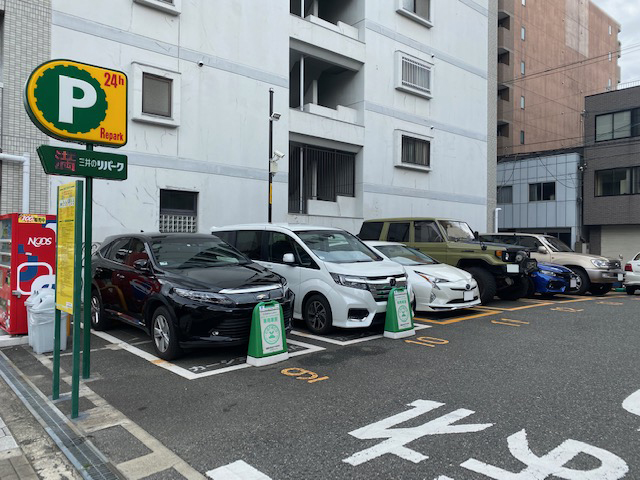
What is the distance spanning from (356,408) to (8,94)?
10.5 m

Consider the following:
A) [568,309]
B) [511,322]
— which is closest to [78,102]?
[511,322]

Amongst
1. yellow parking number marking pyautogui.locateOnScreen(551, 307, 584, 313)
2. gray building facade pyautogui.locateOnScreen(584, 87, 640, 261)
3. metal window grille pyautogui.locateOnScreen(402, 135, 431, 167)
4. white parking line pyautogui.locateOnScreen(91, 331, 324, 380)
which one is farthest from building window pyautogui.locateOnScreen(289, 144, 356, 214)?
gray building facade pyautogui.locateOnScreen(584, 87, 640, 261)

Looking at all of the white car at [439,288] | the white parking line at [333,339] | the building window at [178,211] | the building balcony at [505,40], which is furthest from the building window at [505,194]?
the white parking line at [333,339]

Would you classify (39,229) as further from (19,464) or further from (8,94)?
(8,94)

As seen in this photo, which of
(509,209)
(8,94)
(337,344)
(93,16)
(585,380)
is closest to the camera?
(585,380)

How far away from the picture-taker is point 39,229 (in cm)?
706

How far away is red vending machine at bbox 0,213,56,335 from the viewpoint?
22.6 feet

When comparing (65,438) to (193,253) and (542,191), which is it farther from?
(542,191)

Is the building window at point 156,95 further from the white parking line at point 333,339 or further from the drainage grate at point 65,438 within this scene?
the drainage grate at point 65,438

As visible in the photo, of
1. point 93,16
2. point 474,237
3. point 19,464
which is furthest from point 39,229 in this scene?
point 474,237

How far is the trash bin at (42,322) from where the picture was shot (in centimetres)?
633

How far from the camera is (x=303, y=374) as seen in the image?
543 centimetres

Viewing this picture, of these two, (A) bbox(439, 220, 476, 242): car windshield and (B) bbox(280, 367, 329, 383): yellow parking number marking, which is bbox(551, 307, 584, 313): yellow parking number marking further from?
(B) bbox(280, 367, 329, 383): yellow parking number marking

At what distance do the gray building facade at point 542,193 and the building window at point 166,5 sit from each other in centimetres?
2549
